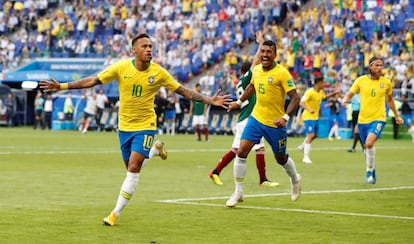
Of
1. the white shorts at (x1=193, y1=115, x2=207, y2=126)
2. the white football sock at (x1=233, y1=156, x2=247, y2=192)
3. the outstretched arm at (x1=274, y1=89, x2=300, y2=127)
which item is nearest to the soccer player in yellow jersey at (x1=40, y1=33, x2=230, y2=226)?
the outstretched arm at (x1=274, y1=89, x2=300, y2=127)

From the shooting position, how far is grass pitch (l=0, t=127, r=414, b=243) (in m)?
11.4

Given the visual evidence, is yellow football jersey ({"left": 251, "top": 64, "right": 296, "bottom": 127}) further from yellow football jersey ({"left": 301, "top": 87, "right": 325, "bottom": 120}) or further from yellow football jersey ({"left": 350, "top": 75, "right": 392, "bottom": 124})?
yellow football jersey ({"left": 301, "top": 87, "right": 325, "bottom": 120})

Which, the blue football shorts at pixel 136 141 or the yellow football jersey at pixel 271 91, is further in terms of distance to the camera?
the yellow football jersey at pixel 271 91

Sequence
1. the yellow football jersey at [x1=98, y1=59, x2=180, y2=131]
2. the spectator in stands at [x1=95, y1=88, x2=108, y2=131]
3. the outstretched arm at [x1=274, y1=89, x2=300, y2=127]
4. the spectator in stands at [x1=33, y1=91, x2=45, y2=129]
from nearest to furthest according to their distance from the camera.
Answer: the yellow football jersey at [x1=98, y1=59, x2=180, y2=131] < the outstretched arm at [x1=274, y1=89, x2=300, y2=127] < the spectator in stands at [x1=95, y1=88, x2=108, y2=131] < the spectator in stands at [x1=33, y1=91, x2=45, y2=129]

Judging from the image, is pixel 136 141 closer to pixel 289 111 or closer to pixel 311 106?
pixel 289 111

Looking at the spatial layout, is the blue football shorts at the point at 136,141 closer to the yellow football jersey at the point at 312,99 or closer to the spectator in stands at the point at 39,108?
the yellow football jersey at the point at 312,99

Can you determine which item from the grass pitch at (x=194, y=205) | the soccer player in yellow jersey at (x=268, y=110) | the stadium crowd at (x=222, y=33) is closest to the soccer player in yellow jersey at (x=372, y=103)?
the grass pitch at (x=194, y=205)

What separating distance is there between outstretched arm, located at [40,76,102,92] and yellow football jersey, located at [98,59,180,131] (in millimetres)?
158

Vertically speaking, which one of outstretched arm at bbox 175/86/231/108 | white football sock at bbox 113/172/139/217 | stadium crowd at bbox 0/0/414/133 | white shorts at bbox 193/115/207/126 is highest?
outstretched arm at bbox 175/86/231/108

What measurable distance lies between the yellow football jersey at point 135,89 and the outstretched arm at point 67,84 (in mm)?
158

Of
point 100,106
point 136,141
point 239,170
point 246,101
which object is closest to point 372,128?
point 246,101

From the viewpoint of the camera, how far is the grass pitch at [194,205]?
1145cm

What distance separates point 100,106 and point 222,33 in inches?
286

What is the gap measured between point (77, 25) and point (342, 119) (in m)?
19.8
